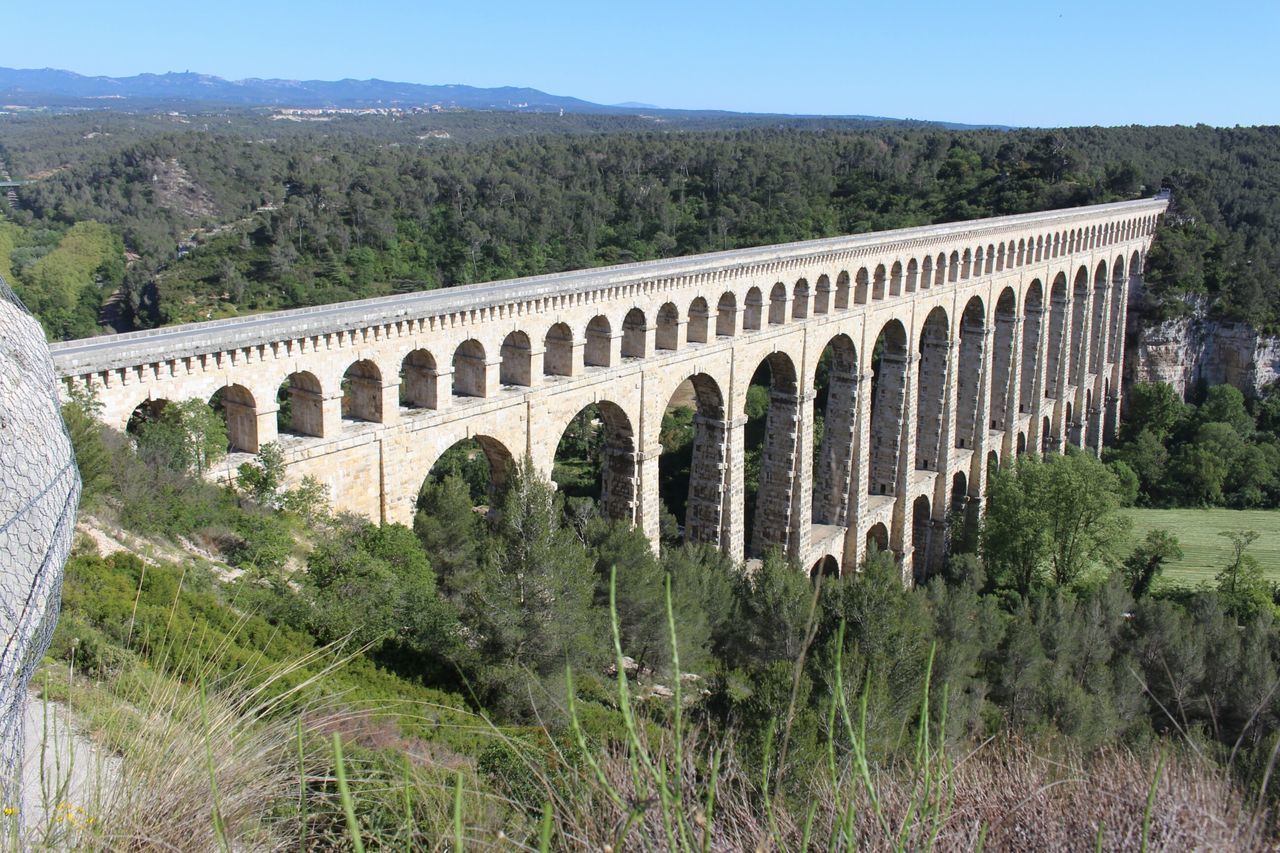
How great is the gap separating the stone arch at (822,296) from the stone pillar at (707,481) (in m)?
5.70

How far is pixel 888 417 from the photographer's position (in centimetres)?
3812

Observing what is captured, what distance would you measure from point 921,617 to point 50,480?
20752 mm

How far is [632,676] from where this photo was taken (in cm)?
1859

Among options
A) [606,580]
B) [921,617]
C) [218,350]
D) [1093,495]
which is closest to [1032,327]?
[1093,495]

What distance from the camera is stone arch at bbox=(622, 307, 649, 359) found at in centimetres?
2576

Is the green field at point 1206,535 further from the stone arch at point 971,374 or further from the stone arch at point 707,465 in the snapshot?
the stone arch at point 707,465

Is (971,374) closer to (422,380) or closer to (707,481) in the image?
(707,481)

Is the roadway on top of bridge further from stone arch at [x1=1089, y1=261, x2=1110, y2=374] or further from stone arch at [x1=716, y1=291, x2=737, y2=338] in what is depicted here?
stone arch at [x1=1089, y1=261, x2=1110, y2=374]

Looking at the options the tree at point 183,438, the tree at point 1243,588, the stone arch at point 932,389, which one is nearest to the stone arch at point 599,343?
the tree at point 183,438

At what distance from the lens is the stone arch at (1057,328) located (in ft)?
159

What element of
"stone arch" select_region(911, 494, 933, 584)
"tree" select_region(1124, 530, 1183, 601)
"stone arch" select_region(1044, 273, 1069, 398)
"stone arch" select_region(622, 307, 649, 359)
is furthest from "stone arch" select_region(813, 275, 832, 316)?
"stone arch" select_region(1044, 273, 1069, 398)

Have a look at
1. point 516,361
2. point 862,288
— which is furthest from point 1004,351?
point 516,361

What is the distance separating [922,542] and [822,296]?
44.3ft

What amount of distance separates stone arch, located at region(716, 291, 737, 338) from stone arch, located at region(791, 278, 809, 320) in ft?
10.5
